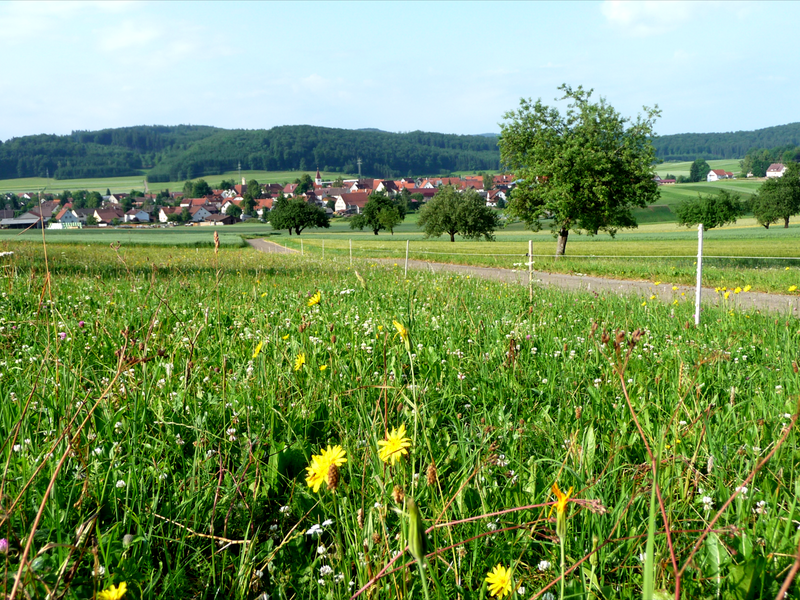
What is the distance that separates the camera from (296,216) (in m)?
97.2

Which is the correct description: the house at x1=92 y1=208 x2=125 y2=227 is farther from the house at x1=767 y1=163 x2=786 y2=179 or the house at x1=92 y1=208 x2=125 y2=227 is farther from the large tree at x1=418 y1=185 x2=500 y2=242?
the house at x1=767 y1=163 x2=786 y2=179

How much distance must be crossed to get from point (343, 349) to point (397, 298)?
357 cm

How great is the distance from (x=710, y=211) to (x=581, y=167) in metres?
49.6

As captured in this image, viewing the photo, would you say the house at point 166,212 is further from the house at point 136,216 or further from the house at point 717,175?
the house at point 717,175

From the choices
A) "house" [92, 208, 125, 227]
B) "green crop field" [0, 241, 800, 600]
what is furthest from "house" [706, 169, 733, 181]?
"green crop field" [0, 241, 800, 600]

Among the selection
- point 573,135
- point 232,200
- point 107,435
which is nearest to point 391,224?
point 573,135

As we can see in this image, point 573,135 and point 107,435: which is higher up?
point 573,135

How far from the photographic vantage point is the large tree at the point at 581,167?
1291 inches

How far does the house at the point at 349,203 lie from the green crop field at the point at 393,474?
Result: 171565 mm

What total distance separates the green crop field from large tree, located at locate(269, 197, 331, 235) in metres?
94.8

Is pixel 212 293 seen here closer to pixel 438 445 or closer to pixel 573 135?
pixel 438 445

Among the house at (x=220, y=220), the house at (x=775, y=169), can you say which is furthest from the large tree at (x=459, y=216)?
the house at (x=775, y=169)

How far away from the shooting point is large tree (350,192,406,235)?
91.0 metres

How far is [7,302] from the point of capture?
6.30 m
